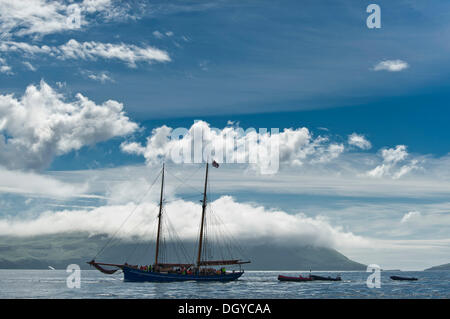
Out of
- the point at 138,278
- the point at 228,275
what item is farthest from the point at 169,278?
the point at 228,275
